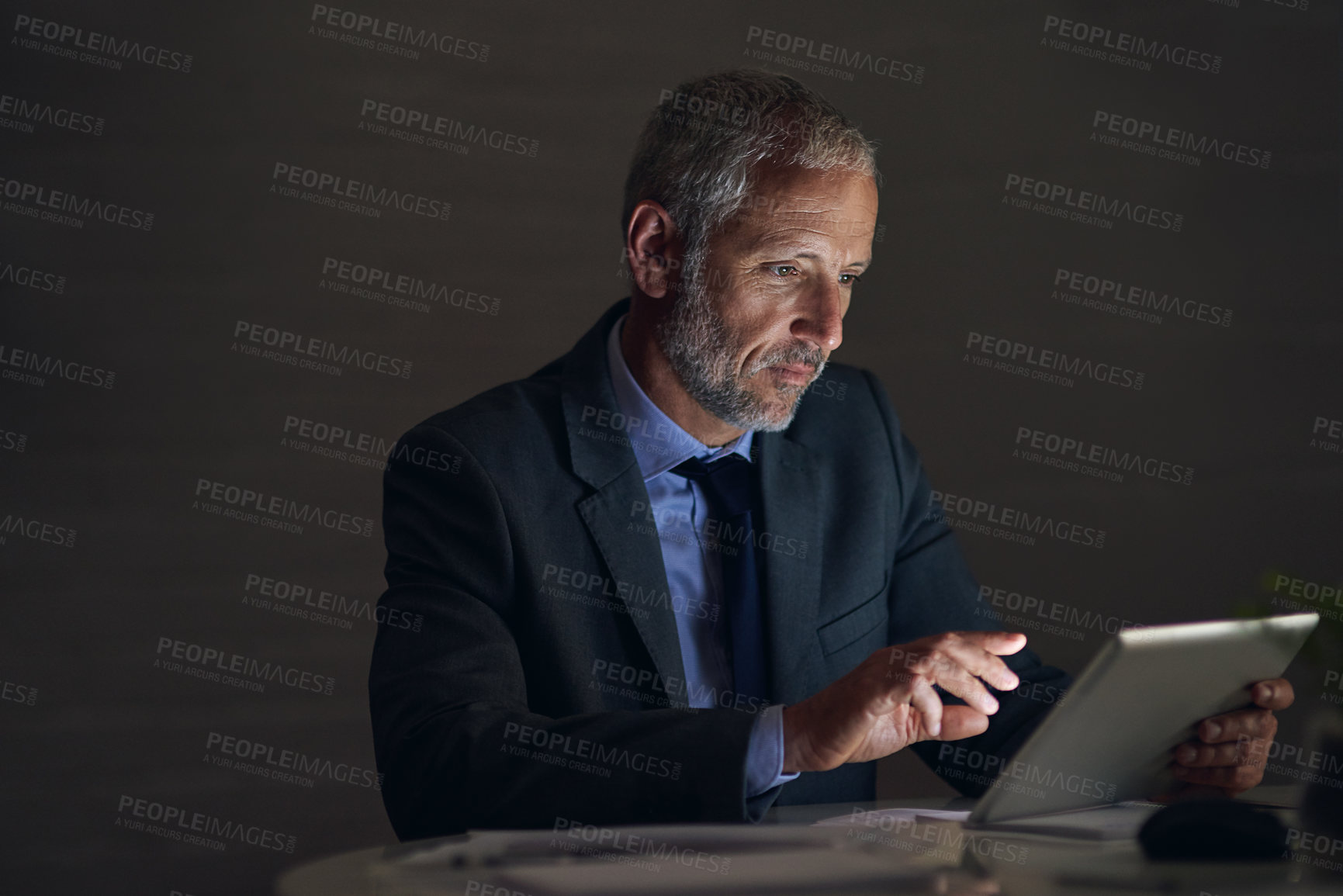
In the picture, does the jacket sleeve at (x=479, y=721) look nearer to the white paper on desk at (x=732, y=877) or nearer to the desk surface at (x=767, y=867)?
the desk surface at (x=767, y=867)

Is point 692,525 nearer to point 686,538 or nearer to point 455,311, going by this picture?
point 686,538

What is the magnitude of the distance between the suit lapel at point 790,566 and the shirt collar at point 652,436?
75 mm

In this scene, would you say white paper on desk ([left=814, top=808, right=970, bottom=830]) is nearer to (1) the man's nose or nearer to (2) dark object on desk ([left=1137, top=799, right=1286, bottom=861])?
(2) dark object on desk ([left=1137, top=799, right=1286, bottom=861])

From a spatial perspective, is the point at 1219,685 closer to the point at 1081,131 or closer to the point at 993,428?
the point at 993,428

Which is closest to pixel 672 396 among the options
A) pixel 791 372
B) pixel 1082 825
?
pixel 791 372

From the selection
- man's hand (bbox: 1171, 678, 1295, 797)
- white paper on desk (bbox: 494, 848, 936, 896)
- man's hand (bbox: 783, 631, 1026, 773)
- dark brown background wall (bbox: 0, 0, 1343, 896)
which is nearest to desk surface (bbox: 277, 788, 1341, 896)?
white paper on desk (bbox: 494, 848, 936, 896)

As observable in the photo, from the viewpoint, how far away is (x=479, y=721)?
1.39 metres

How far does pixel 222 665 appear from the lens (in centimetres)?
300

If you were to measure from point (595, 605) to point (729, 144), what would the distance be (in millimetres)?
750

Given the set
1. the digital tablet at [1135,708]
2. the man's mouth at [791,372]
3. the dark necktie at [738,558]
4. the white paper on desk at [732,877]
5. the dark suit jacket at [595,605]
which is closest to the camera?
the white paper on desk at [732,877]

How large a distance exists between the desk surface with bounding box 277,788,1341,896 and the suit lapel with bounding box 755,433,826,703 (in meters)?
0.56

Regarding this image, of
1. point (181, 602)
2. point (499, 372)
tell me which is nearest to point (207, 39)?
point (499, 372)

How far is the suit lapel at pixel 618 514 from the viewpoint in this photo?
5.44 feet

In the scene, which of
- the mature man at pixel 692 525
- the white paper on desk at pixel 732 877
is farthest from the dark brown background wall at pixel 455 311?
the white paper on desk at pixel 732 877
